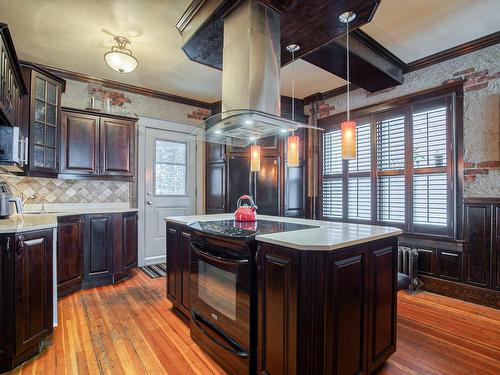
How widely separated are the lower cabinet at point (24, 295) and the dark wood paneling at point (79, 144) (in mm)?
1672

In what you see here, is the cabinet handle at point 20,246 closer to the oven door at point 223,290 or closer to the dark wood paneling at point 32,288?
the dark wood paneling at point 32,288

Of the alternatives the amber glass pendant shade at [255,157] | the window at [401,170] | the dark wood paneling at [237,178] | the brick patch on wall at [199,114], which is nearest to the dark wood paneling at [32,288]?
the amber glass pendant shade at [255,157]

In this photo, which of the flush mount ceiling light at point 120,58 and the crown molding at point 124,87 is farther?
the crown molding at point 124,87

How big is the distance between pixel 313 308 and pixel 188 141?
3.98 metres

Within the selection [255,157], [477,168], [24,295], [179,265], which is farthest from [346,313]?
[477,168]

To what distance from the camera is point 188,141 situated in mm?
4809

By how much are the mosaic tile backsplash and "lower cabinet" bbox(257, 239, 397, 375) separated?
327 centimetres

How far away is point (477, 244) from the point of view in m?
2.92

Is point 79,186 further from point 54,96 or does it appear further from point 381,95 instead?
point 381,95

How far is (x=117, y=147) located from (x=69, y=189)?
2.83ft

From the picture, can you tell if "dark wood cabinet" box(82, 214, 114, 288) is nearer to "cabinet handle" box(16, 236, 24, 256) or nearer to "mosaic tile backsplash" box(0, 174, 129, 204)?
"mosaic tile backsplash" box(0, 174, 129, 204)

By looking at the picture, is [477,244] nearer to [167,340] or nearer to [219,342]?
[219,342]

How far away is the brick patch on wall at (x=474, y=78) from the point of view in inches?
113

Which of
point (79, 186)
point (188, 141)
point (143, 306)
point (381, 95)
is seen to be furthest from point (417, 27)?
point (79, 186)
